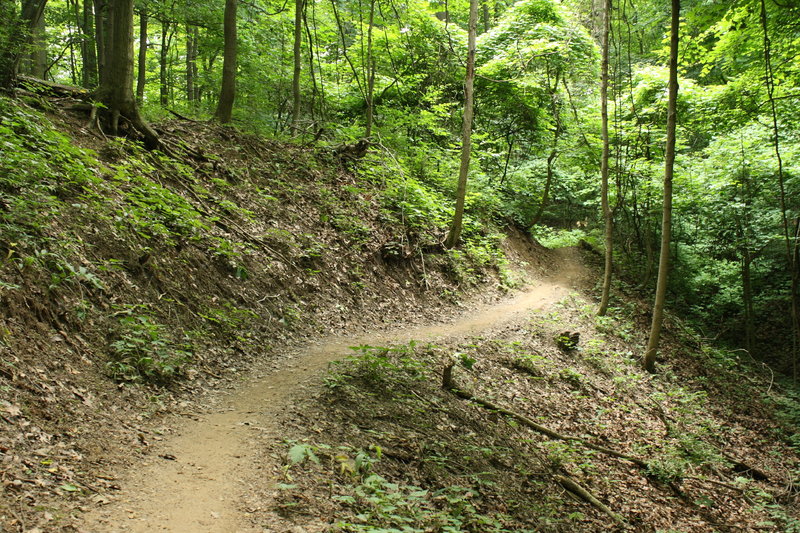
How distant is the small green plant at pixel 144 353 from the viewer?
17.7 feet

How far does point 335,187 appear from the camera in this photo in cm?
1376

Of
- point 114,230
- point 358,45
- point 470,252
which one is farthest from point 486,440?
point 358,45

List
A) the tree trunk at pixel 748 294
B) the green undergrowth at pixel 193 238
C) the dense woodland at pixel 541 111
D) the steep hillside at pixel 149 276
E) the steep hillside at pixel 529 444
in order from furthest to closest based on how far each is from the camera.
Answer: the tree trunk at pixel 748 294 < the dense woodland at pixel 541 111 < the green undergrowth at pixel 193 238 < the steep hillside at pixel 529 444 < the steep hillside at pixel 149 276

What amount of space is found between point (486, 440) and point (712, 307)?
16.1 meters

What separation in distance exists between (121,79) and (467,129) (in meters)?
8.68

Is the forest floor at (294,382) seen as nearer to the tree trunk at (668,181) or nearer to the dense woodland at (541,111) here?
the tree trunk at (668,181)

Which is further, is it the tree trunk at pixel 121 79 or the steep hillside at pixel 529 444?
the tree trunk at pixel 121 79

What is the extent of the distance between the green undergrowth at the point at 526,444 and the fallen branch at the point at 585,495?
0.08 metres

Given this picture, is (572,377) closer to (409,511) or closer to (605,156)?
(605,156)

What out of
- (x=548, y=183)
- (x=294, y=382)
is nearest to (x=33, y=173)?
(x=294, y=382)

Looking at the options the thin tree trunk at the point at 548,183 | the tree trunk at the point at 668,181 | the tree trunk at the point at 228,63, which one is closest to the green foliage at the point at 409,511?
the tree trunk at the point at 668,181

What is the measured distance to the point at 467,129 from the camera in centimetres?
1395

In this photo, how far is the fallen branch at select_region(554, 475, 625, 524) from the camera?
628 centimetres

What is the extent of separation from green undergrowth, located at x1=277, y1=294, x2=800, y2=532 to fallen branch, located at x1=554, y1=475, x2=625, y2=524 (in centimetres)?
8
